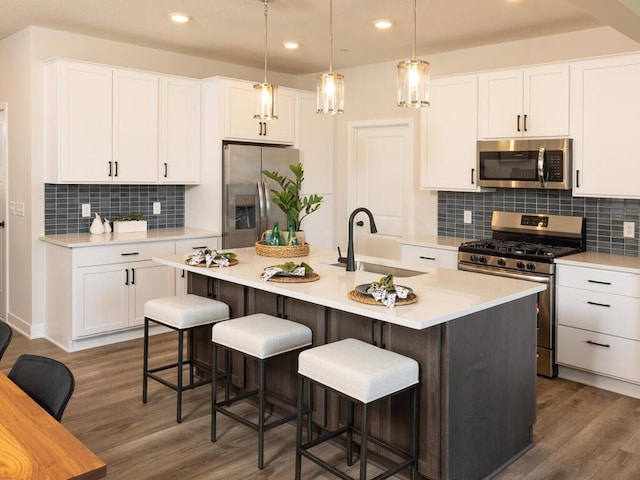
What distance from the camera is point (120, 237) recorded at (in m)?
4.96

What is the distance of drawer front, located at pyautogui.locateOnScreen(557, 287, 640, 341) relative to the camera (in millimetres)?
3812

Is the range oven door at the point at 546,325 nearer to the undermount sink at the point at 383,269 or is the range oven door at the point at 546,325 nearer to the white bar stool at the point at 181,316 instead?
the undermount sink at the point at 383,269

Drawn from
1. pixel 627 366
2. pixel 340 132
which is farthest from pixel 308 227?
pixel 627 366

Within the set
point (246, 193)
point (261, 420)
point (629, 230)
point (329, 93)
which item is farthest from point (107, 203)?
point (629, 230)

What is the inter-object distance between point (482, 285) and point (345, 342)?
77 centimetres

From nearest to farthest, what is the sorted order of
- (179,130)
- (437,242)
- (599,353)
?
(599,353)
(437,242)
(179,130)

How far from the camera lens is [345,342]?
272 centimetres

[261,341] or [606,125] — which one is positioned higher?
[606,125]

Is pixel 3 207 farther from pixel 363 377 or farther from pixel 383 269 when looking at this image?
pixel 363 377

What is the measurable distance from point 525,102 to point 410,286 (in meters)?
2.30

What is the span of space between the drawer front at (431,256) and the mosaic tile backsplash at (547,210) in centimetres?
61

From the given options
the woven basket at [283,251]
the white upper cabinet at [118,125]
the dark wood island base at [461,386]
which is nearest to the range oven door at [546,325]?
the dark wood island base at [461,386]

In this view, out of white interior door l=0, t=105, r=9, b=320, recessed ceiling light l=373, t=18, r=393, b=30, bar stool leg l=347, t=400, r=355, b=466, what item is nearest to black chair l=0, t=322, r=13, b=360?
bar stool leg l=347, t=400, r=355, b=466

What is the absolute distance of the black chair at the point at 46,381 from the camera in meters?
1.81
